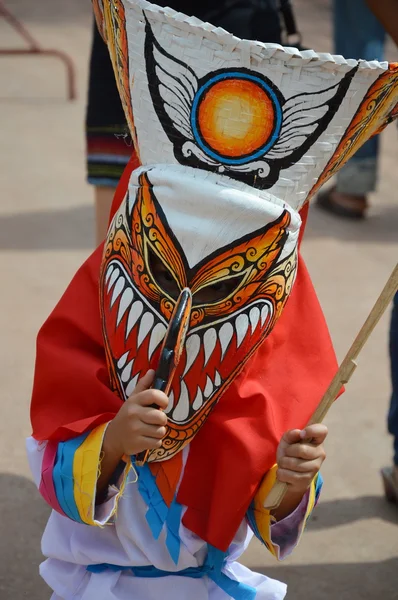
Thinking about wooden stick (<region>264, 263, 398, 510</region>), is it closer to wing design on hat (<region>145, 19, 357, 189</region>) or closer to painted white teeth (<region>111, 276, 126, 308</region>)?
wing design on hat (<region>145, 19, 357, 189</region>)

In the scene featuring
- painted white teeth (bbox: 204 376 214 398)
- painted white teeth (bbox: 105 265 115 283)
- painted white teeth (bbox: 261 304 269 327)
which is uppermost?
painted white teeth (bbox: 261 304 269 327)

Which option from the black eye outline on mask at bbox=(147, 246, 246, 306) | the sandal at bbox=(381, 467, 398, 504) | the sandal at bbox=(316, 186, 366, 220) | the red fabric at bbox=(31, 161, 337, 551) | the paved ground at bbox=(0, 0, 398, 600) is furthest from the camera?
the sandal at bbox=(316, 186, 366, 220)

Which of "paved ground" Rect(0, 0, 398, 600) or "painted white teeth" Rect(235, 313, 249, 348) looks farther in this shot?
"paved ground" Rect(0, 0, 398, 600)

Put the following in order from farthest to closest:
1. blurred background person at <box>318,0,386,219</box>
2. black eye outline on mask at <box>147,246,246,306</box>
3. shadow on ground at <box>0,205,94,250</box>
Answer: blurred background person at <box>318,0,386,219</box> → shadow on ground at <box>0,205,94,250</box> → black eye outline on mask at <box>147,246,246,306</box>

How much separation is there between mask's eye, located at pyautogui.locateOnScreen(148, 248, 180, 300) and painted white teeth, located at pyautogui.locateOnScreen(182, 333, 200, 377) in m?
0.08

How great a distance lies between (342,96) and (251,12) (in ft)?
4.46

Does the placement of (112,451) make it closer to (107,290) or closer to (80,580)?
(107,290)

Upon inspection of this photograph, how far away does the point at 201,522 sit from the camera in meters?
1.95

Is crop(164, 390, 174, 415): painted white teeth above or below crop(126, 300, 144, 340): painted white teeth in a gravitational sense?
below

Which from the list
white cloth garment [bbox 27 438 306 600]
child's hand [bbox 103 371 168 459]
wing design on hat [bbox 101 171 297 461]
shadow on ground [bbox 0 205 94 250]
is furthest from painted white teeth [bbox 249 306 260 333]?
shadow on ground [bbox 0 205 94 250]

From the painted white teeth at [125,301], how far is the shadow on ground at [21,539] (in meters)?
→ 1.01

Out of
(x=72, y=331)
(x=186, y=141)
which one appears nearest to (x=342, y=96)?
(x=186, y=141)

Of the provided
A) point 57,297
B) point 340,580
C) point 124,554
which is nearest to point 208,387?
point 124,554

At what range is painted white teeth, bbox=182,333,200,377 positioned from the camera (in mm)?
1750
